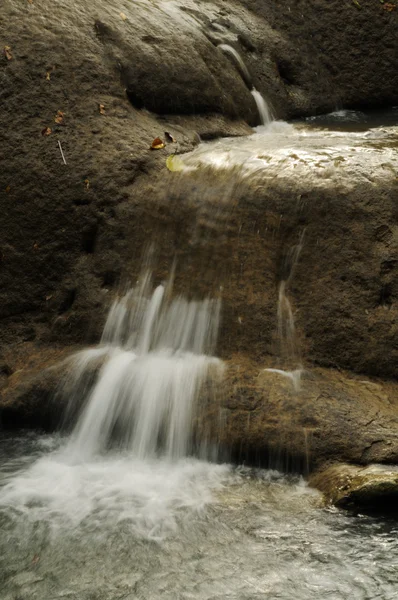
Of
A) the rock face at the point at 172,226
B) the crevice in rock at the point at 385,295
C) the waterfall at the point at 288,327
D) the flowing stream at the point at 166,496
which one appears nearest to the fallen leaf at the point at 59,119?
the rock face at the point at 172,226

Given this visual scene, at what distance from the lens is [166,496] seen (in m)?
4.05

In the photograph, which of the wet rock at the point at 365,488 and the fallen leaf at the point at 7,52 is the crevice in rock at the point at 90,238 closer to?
the fallen leaf at the point at 7,52

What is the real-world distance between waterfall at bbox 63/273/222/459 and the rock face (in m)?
0.16

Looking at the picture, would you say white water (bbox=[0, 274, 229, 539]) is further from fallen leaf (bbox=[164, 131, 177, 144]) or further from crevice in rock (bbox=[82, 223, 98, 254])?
fallen leaf (bbox=[164, 131, 177, 144])

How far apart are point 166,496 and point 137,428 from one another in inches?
27.5

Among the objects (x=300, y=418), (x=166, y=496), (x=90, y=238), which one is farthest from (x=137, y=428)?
Answer: (x=90, y=238)

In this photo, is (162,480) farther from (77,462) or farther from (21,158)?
(21,158)

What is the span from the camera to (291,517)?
3773 mm

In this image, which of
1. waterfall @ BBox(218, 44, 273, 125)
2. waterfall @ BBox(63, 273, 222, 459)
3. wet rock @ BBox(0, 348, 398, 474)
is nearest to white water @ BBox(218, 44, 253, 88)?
waterfall @ BBox(218, 44, 273, 125)

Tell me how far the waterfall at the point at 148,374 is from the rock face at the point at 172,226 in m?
0.16

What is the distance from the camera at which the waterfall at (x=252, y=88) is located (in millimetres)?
7559

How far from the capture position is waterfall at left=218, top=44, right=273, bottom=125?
756 centimetres

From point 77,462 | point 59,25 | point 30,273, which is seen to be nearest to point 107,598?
point 77,462

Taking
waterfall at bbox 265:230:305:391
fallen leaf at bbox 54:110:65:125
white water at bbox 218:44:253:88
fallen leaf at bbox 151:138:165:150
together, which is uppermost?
white water at bbox 218:44:253:88
